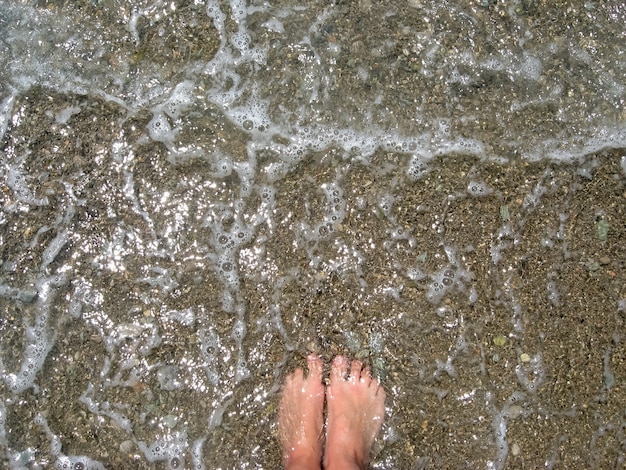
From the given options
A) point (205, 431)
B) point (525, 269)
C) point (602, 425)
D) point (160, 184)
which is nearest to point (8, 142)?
point (160, 184)

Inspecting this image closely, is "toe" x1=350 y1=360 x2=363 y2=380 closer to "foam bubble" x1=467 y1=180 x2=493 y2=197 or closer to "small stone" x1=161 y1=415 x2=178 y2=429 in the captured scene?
"small stone" x1=161 y1=415 x2=178 y2=429

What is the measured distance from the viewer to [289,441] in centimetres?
252

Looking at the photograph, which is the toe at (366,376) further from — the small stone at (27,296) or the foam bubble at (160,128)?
the small stone at (27,296)

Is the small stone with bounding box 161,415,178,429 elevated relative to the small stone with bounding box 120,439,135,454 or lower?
elevated

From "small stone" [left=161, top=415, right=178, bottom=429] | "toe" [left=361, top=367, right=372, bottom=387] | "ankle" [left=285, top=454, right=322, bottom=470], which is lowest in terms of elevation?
"ankle" [left=285, top=454, right=322, bottom=470]

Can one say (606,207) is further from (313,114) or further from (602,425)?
(313,114)

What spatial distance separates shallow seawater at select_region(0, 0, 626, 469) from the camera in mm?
2520

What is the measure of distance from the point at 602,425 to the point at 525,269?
0.84 m

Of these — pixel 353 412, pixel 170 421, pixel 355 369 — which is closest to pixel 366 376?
pixel 355 369

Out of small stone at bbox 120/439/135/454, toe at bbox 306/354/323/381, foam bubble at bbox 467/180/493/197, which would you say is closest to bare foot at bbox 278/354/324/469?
toe at bbox 306/354/323/381

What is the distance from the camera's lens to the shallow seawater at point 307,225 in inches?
99.2

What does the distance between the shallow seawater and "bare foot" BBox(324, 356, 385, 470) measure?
63mm

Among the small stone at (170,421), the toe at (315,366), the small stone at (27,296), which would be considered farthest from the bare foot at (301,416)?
the small stone at (27,296)

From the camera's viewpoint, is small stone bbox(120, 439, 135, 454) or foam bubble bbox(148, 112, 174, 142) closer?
small stone bbox(120, 439, 135, 454)
